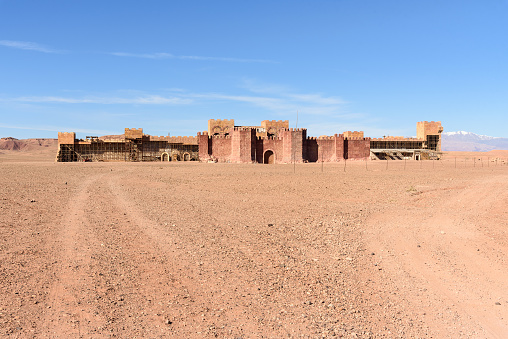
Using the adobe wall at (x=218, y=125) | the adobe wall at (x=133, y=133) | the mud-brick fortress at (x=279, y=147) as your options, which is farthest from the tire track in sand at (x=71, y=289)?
the adobe wall at (x=218, y=125)

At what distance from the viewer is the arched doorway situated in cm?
4538

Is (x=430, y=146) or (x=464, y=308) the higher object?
(x=430, y=146)

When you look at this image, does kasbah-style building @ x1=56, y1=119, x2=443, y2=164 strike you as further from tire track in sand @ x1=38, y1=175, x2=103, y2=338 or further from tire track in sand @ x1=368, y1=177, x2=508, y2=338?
tire track in sand @ x1=38, y1=175, x2=103, y2=338

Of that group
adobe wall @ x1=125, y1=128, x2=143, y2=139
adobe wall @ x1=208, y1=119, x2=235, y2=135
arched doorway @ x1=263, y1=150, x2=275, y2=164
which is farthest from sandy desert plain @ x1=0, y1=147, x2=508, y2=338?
adobe wall @ x1=208, y1=119, x2=235, y2=135

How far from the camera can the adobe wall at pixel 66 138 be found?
174 ft

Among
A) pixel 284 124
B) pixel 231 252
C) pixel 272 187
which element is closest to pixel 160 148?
pixel 284 124

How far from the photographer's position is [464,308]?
5395 mm

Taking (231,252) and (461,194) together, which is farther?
(461,194)

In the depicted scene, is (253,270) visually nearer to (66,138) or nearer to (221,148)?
(221,148)

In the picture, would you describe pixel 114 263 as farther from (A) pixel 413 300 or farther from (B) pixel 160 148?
(B) pixel 160 148

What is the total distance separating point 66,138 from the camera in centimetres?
5347

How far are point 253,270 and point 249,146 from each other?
1470 inches

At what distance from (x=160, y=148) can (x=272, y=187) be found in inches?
1541

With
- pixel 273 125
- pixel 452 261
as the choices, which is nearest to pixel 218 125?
pixel 273 125
